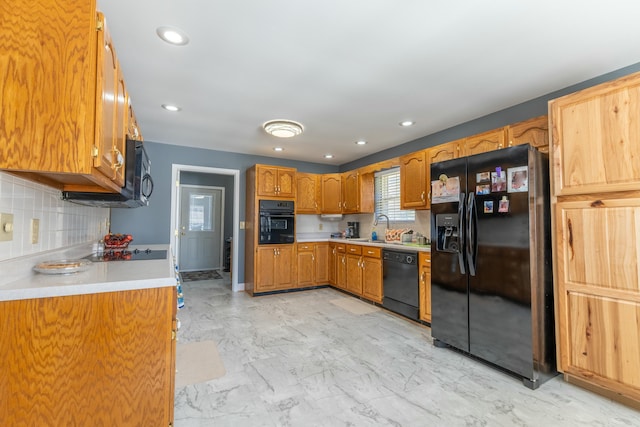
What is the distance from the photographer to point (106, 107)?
1.29 metres

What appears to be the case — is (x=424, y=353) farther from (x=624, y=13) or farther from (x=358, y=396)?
(x=624, y=13)

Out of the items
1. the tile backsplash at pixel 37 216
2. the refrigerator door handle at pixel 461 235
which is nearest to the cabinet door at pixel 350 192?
the refrigerator door handle at pixel 461 235

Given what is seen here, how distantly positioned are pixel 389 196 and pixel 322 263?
169cm

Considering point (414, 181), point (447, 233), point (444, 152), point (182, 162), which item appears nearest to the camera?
point (447, 233)

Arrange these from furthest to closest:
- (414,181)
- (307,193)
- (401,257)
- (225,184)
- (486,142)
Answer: (225,184)
(307,193)
(414,181)
(401,257)
(486,142)

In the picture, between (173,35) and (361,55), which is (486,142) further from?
(173,35)

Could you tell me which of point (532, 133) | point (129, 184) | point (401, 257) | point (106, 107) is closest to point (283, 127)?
point (129, 184)

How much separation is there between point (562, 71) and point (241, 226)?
461 cm

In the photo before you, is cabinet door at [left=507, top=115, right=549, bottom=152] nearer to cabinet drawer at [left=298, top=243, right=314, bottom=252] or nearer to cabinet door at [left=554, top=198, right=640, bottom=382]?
cabinet door at [left=554, top=198, right=640, bottom=382]

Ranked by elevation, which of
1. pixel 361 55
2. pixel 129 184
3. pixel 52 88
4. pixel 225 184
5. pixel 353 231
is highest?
pixel 361 55

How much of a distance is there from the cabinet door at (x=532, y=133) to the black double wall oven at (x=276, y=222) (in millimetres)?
3286

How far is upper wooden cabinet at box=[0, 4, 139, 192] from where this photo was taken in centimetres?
104

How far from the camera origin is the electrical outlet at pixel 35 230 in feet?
4.83

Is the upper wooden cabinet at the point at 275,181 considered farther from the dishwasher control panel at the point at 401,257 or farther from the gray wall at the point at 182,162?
the dishwasher control panel at the point at 401,257
